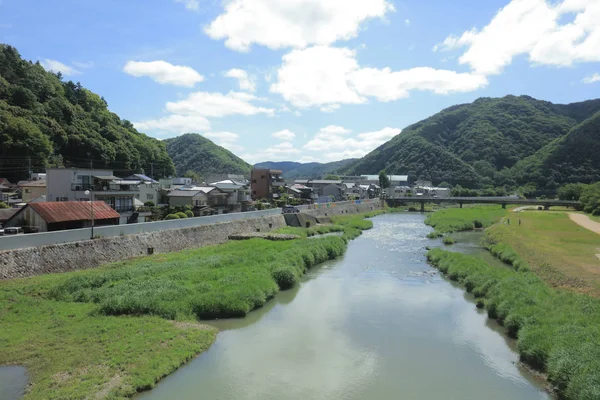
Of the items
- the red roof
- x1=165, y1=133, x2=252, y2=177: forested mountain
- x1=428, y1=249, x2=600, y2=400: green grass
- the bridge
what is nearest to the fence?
the red roof

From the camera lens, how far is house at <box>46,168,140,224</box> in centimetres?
3006

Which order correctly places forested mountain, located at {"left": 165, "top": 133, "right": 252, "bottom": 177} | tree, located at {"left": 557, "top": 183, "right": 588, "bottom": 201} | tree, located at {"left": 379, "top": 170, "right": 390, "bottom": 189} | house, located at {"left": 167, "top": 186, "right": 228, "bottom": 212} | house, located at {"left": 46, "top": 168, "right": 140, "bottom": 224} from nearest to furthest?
house, located at {"left": 46, "top": 168, "right": 140, "bottom": 224} < house, located at {"left": 167, "top": 186, "right": 228, "bottom": 212} < tree, located at {"left": 557, "top": 183, "right": 588, "bottom": 201} < tree, located at {"left": 379, "top": 170, "right": 390, "bottom": 189} < forested mountain, located at {"left": 165, "top": 133, "right": 252, "bottom": 177}

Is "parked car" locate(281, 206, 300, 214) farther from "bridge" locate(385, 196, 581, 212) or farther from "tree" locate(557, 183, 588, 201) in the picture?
"tree" locate(557, 183, 588, 201)

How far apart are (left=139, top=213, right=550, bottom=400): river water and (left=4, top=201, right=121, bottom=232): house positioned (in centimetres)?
1155

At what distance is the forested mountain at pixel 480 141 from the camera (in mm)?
123662

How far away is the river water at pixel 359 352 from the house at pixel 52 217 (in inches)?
455

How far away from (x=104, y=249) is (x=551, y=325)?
1922 cm

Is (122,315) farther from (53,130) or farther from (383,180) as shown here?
(383,180)

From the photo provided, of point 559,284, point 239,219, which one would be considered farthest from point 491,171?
point 559,284

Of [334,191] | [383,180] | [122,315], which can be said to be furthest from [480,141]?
[122,315]

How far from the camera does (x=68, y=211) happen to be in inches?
831

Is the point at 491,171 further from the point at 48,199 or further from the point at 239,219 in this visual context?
the point at 48,199

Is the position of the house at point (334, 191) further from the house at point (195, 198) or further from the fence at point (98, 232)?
the fence at point (98, 232)

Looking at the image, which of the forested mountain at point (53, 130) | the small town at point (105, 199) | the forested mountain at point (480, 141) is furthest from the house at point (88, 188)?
the forested mountain at point (480, 141)
